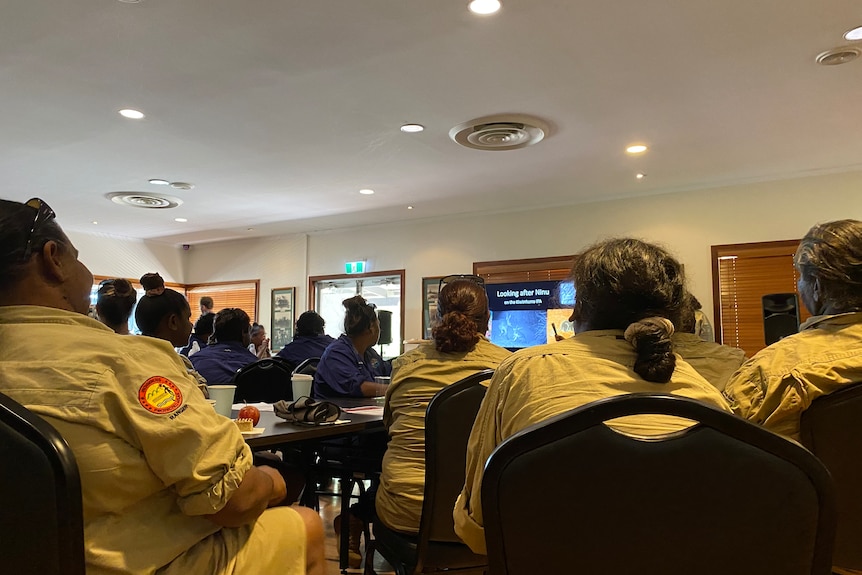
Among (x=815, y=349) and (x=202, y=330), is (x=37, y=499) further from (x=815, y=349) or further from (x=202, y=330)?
(x=202, y=330)

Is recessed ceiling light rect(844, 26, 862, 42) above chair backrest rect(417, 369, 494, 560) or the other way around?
above

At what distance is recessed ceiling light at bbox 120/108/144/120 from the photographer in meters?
4.04

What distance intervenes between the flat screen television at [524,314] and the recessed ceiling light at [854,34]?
3.71 meters

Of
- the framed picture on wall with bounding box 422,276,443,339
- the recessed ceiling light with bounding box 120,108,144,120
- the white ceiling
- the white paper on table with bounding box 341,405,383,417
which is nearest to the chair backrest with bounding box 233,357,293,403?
the white paper on table with bounding box 341,405,383,417

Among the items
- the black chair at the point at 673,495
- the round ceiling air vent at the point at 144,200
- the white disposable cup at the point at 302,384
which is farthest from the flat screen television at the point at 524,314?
the black chair at the point at 673,495

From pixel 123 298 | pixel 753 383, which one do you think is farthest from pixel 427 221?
pixel 753 383

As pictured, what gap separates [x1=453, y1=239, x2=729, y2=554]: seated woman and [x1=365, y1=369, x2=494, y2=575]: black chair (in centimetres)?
52

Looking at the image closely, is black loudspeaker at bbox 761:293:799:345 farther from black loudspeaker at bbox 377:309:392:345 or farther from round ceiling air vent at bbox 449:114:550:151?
black loudspeaker at bbox 377:309:392:345

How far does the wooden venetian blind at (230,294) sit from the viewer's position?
8.93 m

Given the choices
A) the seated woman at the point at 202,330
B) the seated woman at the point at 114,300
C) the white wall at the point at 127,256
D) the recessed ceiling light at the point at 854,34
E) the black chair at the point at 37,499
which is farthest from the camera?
the white wall at the point at 127,256

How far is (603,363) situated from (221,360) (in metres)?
2.81

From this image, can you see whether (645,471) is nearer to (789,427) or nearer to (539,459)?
(539,459)

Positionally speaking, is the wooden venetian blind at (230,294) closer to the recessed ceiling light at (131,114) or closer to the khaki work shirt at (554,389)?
the recessed ceiling light at (131,114)

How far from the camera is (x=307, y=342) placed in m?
4.43
